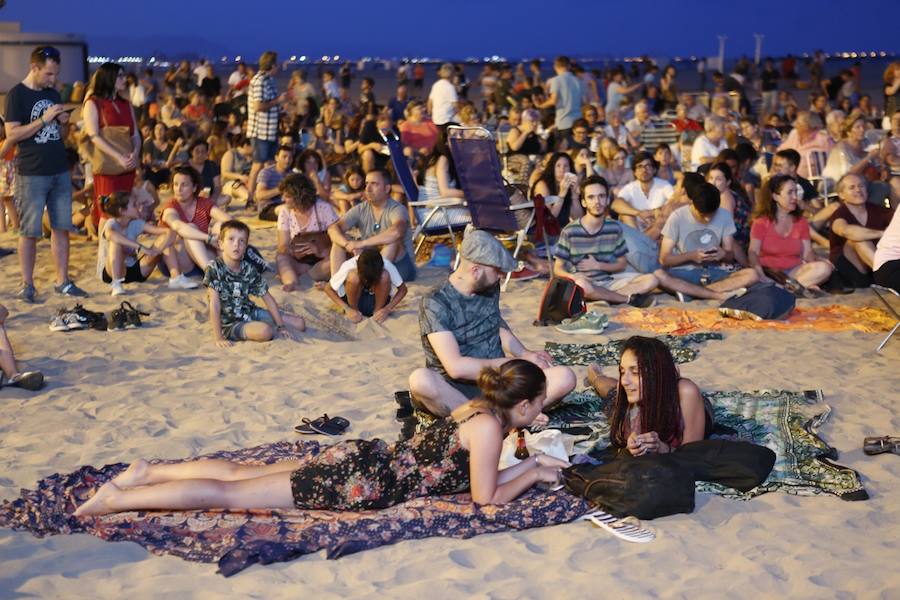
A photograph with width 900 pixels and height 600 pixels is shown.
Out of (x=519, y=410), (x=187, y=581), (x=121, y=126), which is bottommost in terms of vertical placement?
(x=187, y=581)

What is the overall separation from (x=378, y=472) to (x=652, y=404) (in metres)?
1.22

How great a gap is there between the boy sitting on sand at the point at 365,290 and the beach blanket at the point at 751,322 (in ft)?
4.98

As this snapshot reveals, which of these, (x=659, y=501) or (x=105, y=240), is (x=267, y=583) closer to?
(x=659, y=501)

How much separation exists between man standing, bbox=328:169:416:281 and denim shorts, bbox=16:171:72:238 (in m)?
1.86

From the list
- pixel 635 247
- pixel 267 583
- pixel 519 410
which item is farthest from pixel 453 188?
pixel 267 583

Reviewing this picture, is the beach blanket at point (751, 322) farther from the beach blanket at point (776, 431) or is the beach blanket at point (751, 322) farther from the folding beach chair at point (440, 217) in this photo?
the folding beach chair at point (440, 217)

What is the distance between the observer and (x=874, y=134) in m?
13.9

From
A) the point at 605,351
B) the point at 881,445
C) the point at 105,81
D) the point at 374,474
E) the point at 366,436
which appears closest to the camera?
the point at 374,474

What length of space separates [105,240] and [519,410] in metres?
5.14

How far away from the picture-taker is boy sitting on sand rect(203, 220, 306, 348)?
23.9 ft

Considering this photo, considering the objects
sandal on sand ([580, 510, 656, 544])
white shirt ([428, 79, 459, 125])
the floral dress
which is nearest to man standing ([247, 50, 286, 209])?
white shirt ([428, 79, 459, 125])

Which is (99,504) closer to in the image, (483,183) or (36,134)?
(36,134)

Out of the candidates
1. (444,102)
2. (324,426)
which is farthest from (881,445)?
(444,102)

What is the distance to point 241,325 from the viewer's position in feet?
24.2
